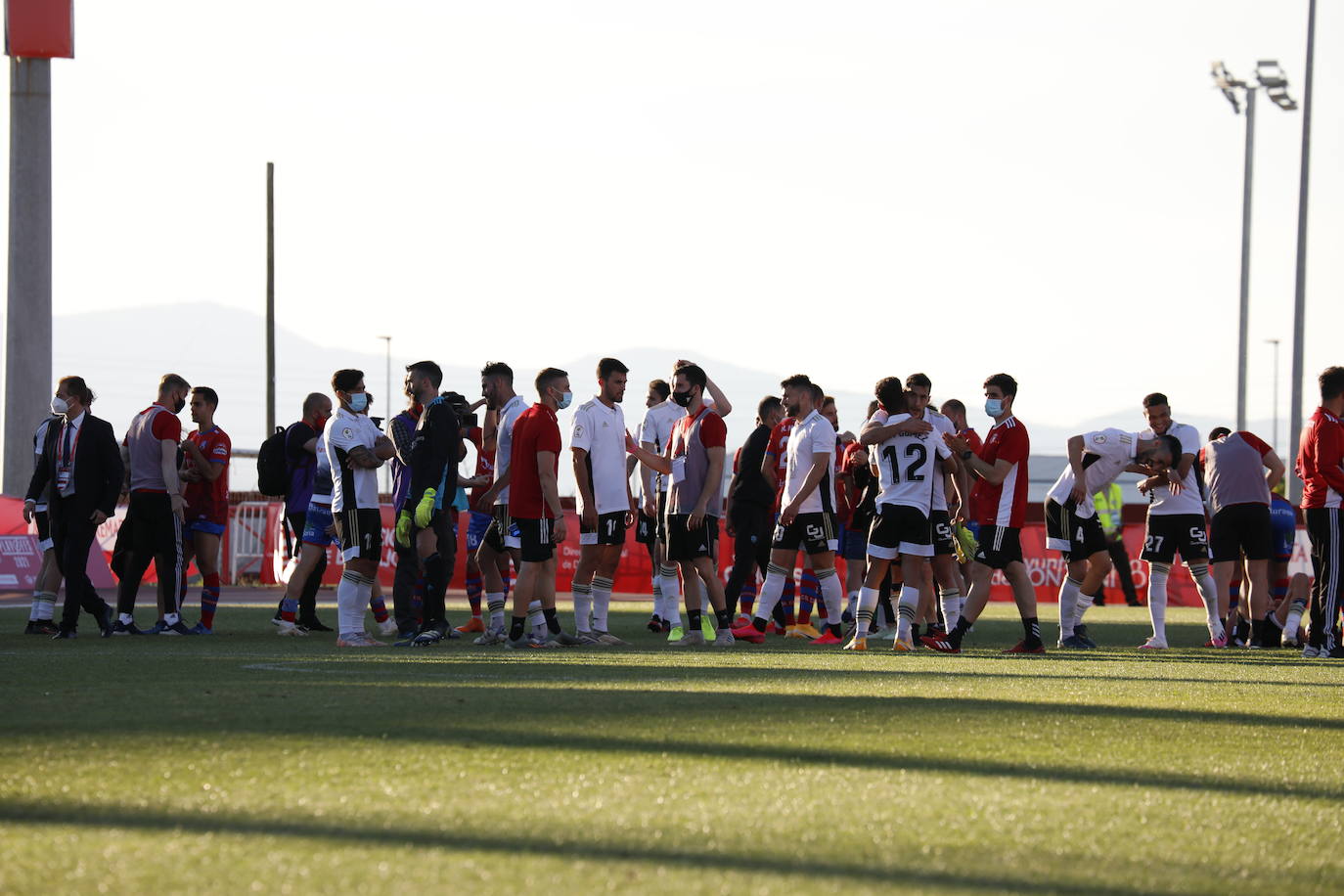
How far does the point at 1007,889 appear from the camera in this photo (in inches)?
153

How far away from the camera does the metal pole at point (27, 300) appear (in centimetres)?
2559

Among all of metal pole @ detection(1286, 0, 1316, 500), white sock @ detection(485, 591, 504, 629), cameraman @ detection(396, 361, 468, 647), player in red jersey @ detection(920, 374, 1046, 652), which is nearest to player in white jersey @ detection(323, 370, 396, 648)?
cameraman @ detection(396, 361, 468, 647)

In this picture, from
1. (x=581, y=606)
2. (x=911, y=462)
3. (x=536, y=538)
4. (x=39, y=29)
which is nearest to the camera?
(x=911, y=462)

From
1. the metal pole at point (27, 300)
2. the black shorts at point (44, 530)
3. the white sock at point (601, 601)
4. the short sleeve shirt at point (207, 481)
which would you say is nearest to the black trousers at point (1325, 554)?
the white sock at point (601, 601)

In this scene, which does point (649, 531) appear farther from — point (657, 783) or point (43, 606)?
point (657, 783)

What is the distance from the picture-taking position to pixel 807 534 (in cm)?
1348

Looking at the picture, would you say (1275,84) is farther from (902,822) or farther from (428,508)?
(902,822)

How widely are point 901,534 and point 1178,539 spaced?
344 centimetres

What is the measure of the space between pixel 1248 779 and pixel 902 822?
164 cm

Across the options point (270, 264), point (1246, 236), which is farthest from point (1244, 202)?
point (270, 264)

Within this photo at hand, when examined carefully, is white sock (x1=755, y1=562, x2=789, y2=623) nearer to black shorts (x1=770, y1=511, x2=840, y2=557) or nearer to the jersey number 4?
black shorts (x1=770, y1=511, x2=840, y2=557)

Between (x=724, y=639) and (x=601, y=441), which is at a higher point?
(x=601, y=441)

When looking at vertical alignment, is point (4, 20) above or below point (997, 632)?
above

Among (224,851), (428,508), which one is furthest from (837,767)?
(428,508)
